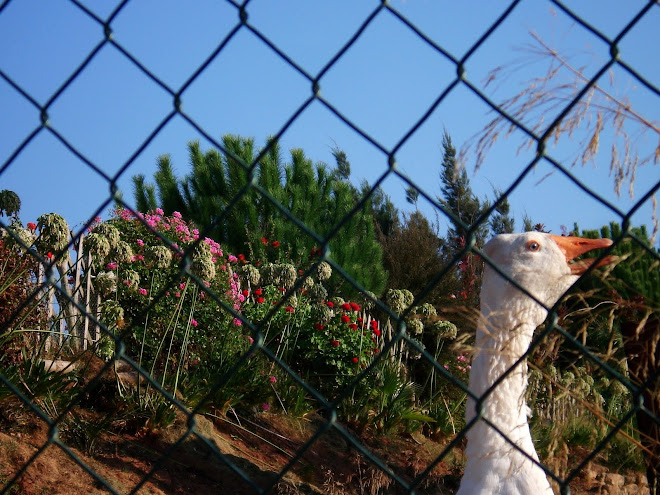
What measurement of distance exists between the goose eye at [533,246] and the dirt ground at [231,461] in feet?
4.65

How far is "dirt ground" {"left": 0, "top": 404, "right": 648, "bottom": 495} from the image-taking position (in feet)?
→ 13.8

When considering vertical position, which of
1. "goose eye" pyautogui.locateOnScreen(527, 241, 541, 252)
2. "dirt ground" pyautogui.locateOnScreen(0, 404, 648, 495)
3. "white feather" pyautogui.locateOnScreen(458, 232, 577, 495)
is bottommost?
"dirt ground" pyautogui.locateOnScreen(0, 404, 648, 495)

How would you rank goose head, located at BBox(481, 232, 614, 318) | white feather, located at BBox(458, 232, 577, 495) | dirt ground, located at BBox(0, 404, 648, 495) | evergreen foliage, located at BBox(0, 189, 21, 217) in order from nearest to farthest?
white feather, located at BBox(458, 232, 577, 495) → goose head, located at BBox(481, 232, 614, 318) → dirt ground, located at BBox(0, 404, 648, 495) → evergreen foliage, located at BBox(0, 189, 21, 217)

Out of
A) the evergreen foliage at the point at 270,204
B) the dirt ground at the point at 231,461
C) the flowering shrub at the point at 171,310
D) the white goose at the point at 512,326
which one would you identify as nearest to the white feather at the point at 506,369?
the white goose at the point at 512,326

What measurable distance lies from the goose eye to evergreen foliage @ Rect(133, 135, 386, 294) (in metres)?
7.17

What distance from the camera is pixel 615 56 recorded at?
1.16 metres

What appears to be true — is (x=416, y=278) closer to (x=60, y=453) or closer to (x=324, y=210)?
(x=324, y=210)

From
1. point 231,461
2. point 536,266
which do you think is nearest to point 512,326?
point 536,266

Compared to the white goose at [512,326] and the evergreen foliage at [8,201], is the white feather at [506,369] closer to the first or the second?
the white goose at [512,326]

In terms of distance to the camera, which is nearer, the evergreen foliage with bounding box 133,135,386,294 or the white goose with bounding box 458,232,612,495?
the white goose with bounding box 458,232,612,495

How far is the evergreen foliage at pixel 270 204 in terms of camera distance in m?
11.5

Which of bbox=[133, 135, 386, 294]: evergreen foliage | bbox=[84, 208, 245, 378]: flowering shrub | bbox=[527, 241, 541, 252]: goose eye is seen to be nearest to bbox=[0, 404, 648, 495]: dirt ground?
bbox=[84, 208, 245, 378]: flowering shrub

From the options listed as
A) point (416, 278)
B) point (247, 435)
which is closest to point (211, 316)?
point (247, 435)

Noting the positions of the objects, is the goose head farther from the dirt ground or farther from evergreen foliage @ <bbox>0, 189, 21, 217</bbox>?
evergreen foliage @ <bbox>0, 189, 21, 217</bbox>
